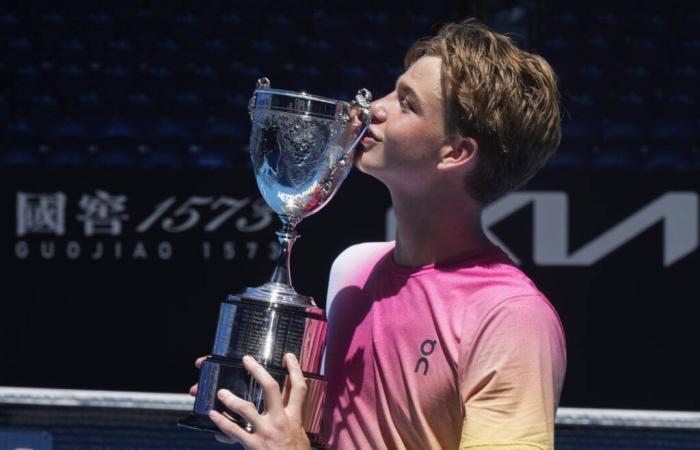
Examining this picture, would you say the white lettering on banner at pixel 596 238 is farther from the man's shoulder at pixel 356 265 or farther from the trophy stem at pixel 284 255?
the trophy stem at pixel 284 255

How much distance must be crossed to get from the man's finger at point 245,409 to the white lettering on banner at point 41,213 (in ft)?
11.3

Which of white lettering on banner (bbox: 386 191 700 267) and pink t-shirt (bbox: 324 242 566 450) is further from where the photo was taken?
white lettering on banner (bbox: 386 191 700 267)

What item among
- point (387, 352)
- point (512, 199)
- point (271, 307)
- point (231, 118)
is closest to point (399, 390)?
point (387, 352)

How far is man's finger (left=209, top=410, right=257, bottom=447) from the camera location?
4.44ft

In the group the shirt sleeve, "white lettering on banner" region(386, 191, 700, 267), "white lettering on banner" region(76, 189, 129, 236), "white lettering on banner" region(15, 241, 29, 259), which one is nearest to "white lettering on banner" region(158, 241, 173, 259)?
"white lettering on banner" region(76, 189, 129, 236)

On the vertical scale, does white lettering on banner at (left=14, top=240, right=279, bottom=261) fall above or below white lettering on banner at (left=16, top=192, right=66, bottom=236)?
below

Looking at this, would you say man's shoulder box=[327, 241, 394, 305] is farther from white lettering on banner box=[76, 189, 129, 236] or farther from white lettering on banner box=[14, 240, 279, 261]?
white lettering on banner box=[76, 189, 129, 236]

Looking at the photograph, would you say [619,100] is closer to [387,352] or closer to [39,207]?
[39,207]

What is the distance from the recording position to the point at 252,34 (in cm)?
481

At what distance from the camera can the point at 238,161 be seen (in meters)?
4.71

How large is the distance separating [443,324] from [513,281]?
0.11 metres

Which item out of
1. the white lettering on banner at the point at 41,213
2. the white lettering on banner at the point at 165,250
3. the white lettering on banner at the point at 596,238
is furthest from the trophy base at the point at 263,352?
the white lettering on banner at the point at 41,213

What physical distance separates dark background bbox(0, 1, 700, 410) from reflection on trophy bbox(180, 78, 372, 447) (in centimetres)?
288

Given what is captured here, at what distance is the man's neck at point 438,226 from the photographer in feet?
5.05
